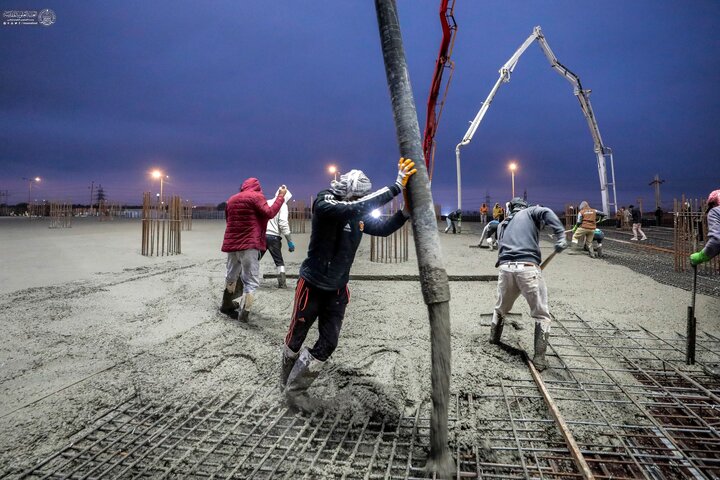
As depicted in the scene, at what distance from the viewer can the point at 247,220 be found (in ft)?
16.7

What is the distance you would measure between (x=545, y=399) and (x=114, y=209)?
4385 cm

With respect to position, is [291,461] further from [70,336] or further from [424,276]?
[70,336]

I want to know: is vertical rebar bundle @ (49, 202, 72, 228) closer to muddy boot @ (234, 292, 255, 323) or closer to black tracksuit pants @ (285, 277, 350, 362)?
muddy boot @ (234, 292, 255, 323)

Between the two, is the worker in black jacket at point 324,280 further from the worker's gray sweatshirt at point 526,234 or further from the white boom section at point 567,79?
the white boom section at point 567,79

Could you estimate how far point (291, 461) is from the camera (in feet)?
→ 7.93

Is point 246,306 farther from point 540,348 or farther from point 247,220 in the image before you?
point 540,348

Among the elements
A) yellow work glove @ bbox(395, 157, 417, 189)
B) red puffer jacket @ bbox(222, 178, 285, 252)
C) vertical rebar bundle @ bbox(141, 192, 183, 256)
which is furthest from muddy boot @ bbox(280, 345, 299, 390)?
vertical rebar bundle @ bbox(141, 192, 183, 256)

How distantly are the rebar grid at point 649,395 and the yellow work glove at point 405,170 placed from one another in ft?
7.56

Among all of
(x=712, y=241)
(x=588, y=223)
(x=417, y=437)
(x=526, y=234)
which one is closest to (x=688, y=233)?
(x=588, y=223)

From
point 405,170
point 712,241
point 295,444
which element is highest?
point 405,170

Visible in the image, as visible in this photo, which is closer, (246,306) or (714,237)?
(714,237)

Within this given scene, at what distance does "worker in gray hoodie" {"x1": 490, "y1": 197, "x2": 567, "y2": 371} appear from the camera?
388cm

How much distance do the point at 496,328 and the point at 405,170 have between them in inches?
115

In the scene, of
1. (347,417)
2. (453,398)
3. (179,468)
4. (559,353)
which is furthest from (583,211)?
(179,468)
